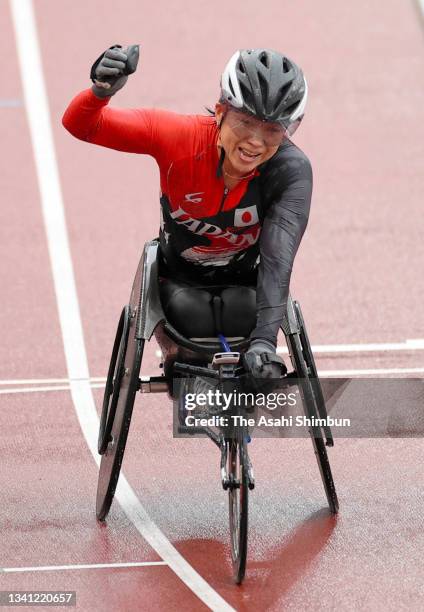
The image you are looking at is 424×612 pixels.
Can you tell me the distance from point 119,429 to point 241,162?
1337 mm

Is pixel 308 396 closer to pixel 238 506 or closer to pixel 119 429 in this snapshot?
pixel 238 506

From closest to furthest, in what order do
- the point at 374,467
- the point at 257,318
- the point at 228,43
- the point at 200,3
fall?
the point at 257,318 → the point at 374,467 → the point at 228,43 → the point at 200,3

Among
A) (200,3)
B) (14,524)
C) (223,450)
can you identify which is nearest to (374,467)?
(223,450)

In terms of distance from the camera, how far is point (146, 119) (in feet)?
18.6

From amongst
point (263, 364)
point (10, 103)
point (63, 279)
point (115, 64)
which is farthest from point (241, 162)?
point (10, 103)

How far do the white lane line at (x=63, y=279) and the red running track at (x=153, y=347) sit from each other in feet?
0.18

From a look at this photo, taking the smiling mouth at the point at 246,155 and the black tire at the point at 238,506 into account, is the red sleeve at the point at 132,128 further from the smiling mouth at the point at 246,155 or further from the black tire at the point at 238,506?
the black tire at the point at 238,506

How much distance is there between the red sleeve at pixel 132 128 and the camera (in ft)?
18.2

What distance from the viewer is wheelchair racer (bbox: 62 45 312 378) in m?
5.50

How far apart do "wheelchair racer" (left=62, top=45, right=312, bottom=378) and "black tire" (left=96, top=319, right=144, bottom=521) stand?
0.56m

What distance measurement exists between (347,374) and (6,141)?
4473 millimetres

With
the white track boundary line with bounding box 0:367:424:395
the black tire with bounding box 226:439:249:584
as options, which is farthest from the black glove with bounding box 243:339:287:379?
the white track boundary line with bounding box 0:367:424:395

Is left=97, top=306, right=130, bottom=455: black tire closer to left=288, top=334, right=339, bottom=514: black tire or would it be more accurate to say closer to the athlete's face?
left=288, top=334, right=339, bottom=514: black tire

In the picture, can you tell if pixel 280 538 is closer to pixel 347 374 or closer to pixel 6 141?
pixel 347 374
